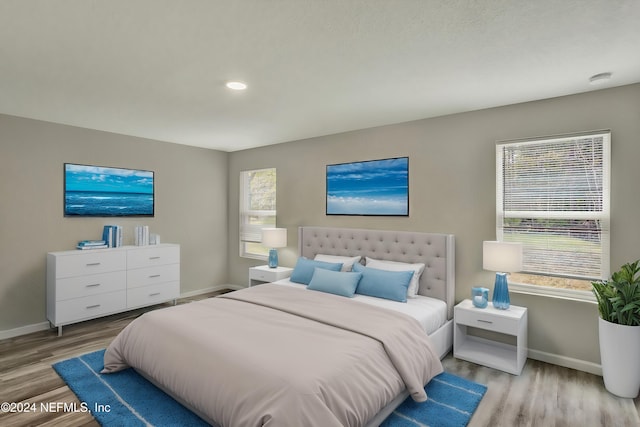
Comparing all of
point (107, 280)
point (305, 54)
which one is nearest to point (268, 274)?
point (107, 280)

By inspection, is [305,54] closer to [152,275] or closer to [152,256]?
[152,256]

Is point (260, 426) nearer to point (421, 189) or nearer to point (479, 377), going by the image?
point (479, 377)

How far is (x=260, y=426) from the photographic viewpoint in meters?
1.66

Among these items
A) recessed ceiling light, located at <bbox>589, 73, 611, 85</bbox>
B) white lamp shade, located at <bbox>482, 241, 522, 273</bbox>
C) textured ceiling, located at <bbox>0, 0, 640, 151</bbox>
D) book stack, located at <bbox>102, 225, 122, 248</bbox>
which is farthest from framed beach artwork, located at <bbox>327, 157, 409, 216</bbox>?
book stack, located at <bbox>102, 225, 122, 248</bbox>

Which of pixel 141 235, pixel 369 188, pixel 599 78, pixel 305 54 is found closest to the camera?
pixel 305 54

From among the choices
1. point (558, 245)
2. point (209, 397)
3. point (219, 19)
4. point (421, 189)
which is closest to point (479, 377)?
point (558, 245)

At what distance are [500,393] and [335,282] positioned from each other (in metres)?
1.66

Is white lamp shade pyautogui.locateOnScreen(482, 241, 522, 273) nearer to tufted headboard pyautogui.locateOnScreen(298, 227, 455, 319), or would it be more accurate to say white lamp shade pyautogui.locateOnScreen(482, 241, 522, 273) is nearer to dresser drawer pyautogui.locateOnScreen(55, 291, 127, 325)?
tufted headboard pyautogui.locateOnScreen(298, 227, 455, 319)

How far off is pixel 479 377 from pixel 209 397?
219cm

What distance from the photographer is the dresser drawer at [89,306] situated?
368 cm

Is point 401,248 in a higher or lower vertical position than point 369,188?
lower

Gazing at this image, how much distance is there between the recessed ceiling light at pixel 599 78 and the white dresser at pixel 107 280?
4904 mm

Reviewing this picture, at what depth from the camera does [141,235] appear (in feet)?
14.9

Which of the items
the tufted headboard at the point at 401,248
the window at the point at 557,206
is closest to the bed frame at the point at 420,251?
the tufted headboard at the point at 401,248
